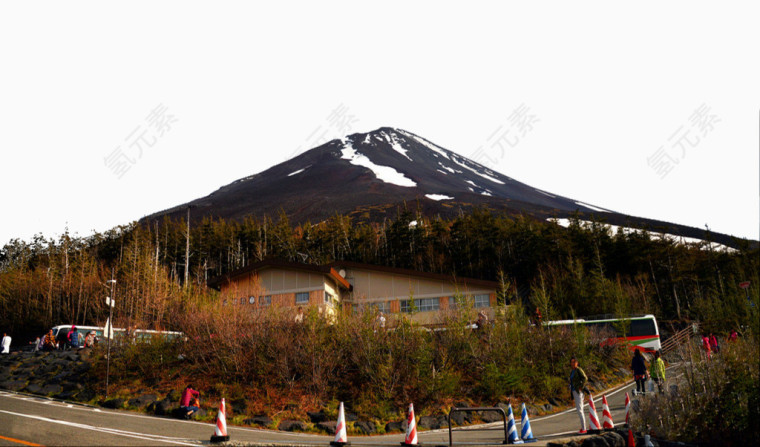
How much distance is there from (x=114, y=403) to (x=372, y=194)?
4866 inches

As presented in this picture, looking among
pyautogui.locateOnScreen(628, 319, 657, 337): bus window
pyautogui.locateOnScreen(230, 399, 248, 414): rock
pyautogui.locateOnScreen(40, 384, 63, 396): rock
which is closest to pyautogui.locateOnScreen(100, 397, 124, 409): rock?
pyautogui.locateOnScreen(40, 384, 63, 396): rock

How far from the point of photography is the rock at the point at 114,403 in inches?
631

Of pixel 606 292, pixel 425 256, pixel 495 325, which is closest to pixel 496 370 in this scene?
pixel 495 325

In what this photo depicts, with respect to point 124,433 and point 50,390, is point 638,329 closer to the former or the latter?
point 124,433

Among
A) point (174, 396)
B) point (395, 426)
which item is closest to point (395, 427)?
point (395, 426)

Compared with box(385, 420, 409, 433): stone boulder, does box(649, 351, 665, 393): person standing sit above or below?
above

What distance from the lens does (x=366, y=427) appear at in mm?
14438

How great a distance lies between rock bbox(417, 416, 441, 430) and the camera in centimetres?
1468

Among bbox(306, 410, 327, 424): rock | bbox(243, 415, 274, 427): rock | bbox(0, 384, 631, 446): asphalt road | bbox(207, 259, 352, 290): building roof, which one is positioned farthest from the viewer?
bbox(207, 259, 352, 290): building roof

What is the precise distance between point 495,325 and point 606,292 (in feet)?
74.5

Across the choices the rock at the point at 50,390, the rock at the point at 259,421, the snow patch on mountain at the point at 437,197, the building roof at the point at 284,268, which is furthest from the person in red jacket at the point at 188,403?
the snow patch on mountain at the point at 437,197

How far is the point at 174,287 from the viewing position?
3838 cm

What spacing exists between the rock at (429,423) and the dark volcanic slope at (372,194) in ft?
282

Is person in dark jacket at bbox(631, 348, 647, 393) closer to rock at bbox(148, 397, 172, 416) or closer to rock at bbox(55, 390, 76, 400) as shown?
rock at bbox(148, 397, 172, 416)
